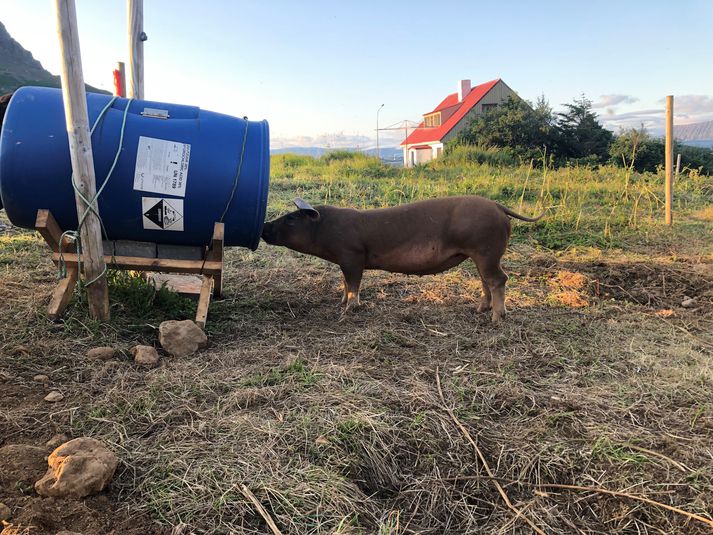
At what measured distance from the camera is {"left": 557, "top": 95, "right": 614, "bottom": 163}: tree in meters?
29.8

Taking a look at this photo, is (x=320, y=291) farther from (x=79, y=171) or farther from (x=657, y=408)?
(x=657, y=408)

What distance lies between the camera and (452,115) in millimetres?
40875

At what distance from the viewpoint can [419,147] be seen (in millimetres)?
42562

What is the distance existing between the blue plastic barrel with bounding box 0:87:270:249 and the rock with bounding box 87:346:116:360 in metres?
1.06

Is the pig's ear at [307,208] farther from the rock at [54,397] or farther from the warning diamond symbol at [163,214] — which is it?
the rock at [54,397]

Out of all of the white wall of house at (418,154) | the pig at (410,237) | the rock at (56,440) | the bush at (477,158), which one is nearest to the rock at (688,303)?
the pig at (410,237)

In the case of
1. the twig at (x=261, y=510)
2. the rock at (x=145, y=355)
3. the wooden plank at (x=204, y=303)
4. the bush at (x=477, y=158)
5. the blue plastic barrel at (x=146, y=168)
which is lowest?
the twig at (x=261, y=510)

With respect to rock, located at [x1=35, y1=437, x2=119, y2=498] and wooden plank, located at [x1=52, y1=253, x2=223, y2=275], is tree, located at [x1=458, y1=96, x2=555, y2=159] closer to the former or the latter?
wooden plank, located at [x1=52, y1=253, x2=223, y2=275]

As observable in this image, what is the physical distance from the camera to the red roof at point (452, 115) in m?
38.2

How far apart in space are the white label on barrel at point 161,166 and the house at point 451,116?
1268 inches

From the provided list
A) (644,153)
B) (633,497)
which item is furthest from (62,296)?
(644,153)

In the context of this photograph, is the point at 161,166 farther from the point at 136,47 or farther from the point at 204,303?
the point at 136,47

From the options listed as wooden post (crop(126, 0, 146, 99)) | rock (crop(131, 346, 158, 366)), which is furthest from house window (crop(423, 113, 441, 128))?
rock (crop(131, 346, 158, 366))

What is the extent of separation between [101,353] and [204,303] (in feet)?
3.12
